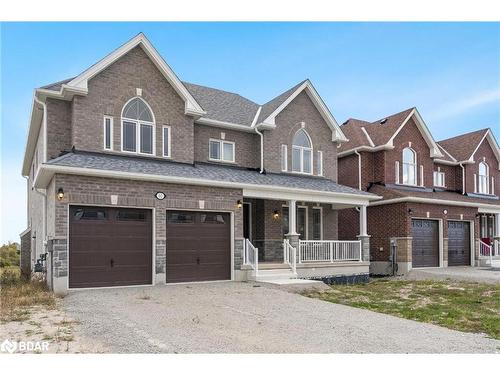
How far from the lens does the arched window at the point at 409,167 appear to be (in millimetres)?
24147

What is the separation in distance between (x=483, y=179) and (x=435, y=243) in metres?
7.69

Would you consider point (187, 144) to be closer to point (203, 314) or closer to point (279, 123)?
point (279, 123)

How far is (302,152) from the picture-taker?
2052cm

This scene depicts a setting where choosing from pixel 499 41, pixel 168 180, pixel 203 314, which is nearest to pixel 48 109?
pixel 168 180

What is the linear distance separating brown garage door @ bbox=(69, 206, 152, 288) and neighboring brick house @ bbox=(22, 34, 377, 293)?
0.03m

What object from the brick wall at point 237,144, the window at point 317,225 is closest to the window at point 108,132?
the brick wall at point 237,144

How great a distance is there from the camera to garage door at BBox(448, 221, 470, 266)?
2375 centimetres

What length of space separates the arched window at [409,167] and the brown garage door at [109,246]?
1524 centimetres

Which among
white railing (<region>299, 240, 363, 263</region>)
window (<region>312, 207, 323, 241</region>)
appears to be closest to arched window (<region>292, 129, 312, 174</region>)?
window (<region>312, 207, 323, 241</region>)

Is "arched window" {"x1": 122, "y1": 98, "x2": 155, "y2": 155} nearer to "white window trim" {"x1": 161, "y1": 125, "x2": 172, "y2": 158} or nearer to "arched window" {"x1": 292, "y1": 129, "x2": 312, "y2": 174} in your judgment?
"white window trim" {"x1": 161, "y1": 125, "x2": 172, "y2": 158}

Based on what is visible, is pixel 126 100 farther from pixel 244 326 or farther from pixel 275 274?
pixel 244 326

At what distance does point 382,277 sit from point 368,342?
49.8 feet

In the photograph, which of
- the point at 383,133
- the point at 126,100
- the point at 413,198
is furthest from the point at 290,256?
the point at 383,133

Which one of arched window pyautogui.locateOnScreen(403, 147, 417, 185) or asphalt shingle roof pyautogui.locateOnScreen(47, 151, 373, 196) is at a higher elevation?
arched window pyautogui.locateOnScreen(403, 147, 417, 185)
